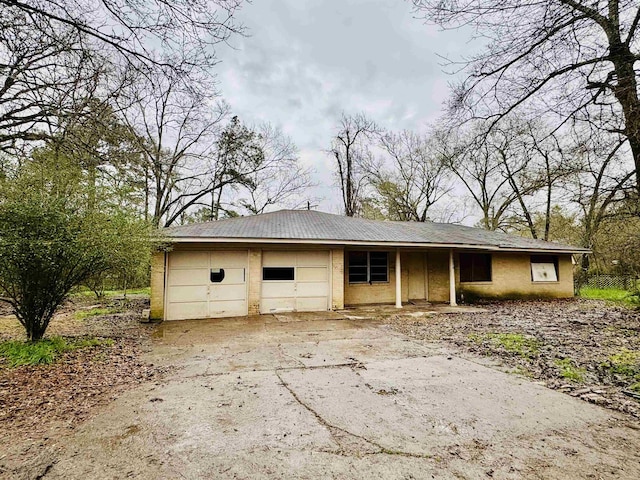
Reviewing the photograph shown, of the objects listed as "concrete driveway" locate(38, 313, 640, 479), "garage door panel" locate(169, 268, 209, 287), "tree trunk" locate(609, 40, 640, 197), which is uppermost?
"tree trunk" locate(609, 40, 640, 197)

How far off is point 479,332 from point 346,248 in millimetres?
5042

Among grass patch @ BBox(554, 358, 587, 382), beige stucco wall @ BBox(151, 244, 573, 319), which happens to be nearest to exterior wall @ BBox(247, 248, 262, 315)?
beige stucco wall @ BBox(151, 244, 573, 319)

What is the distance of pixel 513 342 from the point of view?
654cm

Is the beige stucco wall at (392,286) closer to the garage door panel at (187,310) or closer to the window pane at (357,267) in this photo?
the window pane at (357,267)

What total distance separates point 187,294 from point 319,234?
Result: 4.30m

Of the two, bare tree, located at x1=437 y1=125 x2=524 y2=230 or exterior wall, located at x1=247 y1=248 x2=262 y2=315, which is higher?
bare tree, located at x1=437 y1=125 x2=524 y2=230

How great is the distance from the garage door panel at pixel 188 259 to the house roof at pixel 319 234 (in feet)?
A: 2.18

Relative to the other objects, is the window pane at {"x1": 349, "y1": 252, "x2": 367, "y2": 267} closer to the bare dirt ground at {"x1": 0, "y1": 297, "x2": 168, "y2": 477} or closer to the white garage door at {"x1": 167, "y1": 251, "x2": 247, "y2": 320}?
the white garage door at {"x1": 167, "y1": 251, "x2": 247, "y2": 320}

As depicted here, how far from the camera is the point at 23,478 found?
227 cm

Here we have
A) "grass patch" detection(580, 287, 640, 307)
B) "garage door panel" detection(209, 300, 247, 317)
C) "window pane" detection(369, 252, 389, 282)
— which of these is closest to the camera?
"garage door panel" detection(209, 300, 247, 317)

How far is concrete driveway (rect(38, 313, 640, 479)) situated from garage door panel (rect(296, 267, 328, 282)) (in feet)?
18.3

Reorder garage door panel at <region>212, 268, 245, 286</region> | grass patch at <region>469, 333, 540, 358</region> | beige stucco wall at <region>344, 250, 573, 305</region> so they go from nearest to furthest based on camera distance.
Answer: grass patch at <region>469, 333, 540, 358</region>, garage door panel at <region>212, 268, 245, 286</region>, beige stucco wall at <region>344, 250, 573, 305</region>

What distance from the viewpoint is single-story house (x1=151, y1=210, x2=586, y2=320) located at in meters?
9.69

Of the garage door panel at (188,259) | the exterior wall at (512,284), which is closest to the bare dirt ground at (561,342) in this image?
the exterior wall at (512,284)
